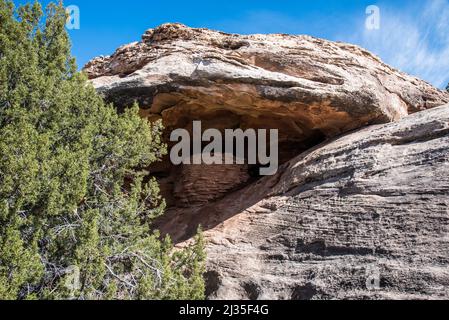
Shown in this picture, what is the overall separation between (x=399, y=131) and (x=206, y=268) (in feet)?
15.0

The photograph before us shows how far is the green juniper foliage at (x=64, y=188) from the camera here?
707 centimetres

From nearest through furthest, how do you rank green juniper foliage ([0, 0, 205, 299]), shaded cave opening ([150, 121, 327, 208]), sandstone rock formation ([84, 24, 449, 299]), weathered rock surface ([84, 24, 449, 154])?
green juniper foliage ([0, 0, 205, 299]) → sandstone rock formation ([84, 24, 449, 299]) → weathered rock surface ([84, 24, 449, 154]) → shaded cave opening ([150, 121, 327, 208])

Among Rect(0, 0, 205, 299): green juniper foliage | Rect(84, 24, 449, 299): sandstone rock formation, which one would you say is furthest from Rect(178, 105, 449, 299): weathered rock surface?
Rect(0, 0, 205, 299): green juniper foliage

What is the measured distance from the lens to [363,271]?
7.36 m

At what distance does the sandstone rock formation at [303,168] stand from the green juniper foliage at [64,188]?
4.08 ft

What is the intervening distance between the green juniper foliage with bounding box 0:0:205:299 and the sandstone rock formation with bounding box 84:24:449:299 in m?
1.24

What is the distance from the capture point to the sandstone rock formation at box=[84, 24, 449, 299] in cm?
756

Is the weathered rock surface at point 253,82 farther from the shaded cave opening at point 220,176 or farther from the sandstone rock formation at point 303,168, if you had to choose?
the shaded cave opening at point 220,176

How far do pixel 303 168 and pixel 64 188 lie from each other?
16.1 ft

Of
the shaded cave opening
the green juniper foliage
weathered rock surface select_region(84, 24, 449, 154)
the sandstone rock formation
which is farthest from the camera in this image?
the shaded cave opening

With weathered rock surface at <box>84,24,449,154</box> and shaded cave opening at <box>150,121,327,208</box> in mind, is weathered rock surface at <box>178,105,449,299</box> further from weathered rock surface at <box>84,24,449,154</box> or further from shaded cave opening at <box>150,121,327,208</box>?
shaded cave opening at <box>150,121,327,208</box>

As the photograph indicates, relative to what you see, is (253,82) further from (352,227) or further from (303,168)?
(352,227)

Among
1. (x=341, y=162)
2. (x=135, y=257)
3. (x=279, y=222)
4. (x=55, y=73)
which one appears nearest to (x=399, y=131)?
(x=341, y=162)
